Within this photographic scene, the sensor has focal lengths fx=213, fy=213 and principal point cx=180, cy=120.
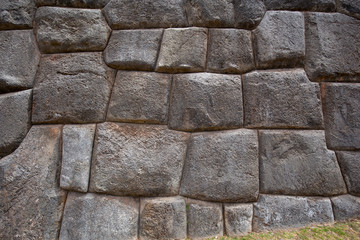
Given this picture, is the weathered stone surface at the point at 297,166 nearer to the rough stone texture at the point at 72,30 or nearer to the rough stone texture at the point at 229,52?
the rough stone texture at the point at 229,52

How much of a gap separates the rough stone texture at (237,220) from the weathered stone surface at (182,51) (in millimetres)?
1294

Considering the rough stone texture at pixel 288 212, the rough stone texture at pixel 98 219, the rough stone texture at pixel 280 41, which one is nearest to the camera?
the rough stone texture at pixel 98 219

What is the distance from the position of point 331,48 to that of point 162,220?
2.23 meters

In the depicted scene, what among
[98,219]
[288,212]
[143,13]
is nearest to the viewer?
[98,219]

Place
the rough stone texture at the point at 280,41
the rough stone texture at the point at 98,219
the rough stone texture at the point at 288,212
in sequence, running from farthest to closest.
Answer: the rough stone texture at the point at 280,41
the rough stone texture at the point at 288,212
the rough stone texture at the point at 98,219

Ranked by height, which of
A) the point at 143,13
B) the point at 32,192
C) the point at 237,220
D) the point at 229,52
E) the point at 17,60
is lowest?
the point at 237,220

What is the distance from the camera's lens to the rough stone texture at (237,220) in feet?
6.09

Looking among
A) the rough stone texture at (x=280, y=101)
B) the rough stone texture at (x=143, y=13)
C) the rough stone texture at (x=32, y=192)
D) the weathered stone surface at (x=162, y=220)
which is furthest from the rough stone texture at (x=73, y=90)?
the rough stone texture at (x=280, y=101)

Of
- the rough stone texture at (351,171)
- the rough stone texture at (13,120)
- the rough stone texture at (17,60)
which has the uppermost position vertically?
the rough stone texture at (17,60)

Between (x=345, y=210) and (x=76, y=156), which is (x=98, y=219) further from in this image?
(x=345, y=210)

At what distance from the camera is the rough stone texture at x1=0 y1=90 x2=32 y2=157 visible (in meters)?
1.92

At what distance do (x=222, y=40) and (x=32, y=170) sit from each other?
2.05 m

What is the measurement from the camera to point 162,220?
1.80m

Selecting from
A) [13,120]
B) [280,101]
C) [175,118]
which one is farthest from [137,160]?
[280,101]
